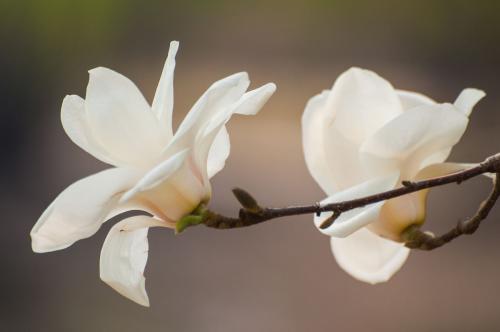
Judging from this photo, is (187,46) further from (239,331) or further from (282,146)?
(239,331)

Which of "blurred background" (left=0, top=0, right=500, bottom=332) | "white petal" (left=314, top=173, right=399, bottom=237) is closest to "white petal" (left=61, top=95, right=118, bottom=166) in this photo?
"white petal" (left=314, top=173, right=399, bottom=237)

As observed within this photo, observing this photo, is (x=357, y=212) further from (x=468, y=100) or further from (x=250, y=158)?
(x=250, y=158)

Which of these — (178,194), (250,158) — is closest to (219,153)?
(178,194)

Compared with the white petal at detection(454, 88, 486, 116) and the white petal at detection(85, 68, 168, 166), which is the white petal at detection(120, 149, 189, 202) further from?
the white petal at detection(454, 88, 486, 116)

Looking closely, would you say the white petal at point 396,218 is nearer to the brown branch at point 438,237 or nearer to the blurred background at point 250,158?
the brown branch at point 438,237

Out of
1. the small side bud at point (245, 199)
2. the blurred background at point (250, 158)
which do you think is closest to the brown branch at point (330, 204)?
the small side bud at point (245, 199)
